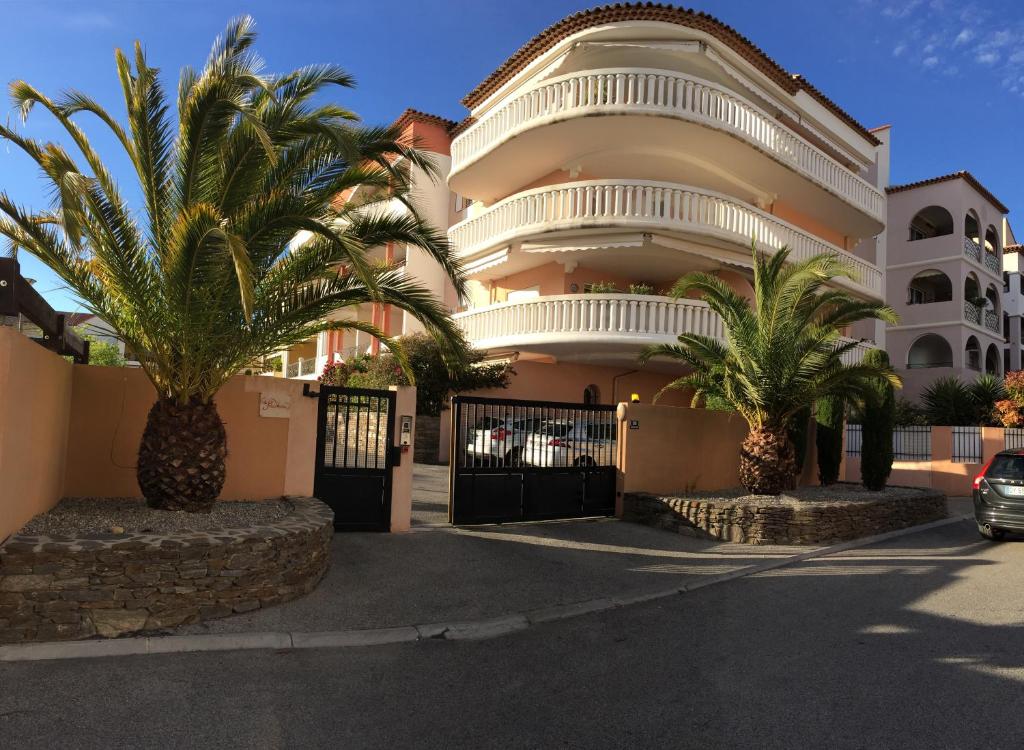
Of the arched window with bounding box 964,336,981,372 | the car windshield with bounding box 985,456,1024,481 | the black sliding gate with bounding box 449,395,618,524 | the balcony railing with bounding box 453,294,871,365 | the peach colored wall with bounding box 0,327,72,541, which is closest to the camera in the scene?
the peach colored wall with bounding box 0,327,72,541

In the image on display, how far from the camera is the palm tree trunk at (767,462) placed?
12336 millimetres

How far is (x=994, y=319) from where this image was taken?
31.2 meters

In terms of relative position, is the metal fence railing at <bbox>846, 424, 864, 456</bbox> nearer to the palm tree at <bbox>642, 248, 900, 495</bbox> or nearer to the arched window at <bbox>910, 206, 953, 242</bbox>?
the palm tree at <bbox>642, 248, 900, 495</bbox>

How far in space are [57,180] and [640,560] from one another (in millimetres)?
7799

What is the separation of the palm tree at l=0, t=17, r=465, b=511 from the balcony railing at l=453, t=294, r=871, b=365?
9307 mm

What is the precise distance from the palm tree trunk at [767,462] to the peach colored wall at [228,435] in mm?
7598

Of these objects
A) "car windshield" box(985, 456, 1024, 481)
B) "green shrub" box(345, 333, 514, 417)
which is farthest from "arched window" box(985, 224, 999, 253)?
"green shrub" box(345, 333, 514, 417)

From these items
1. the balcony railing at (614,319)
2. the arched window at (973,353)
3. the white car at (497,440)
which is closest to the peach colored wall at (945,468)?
the balcony railing at (614,319)

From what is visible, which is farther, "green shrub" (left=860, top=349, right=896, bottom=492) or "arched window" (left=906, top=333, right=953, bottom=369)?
"arched window" (left=906, top=333, right=953, bottom=369)

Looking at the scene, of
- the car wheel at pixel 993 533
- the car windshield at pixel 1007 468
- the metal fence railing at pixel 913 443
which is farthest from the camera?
the metal fence railing at pixel 913 443

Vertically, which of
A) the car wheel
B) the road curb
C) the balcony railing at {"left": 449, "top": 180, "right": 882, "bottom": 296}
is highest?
the balcony railing at {"left": 449, "top": 180, "right": 882, "bottom": 296}

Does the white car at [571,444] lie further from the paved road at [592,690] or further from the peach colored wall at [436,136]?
the peach colored wall at [436,136]

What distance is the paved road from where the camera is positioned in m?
4.00

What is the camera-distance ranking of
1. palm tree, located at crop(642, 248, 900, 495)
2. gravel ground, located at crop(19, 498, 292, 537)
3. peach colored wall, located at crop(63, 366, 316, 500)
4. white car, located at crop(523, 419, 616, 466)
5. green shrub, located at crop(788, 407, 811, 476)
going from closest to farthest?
gravel ground, located at crop(19, 498, 292, 537), peach colored wall, located at crop(63, 366, 316, 500), white car, located at crop(523, 419, 616, 466), palm tree, located at crop(642, 248, 900, 495), green shrub, located at crop(788, 407, 811, 476)
